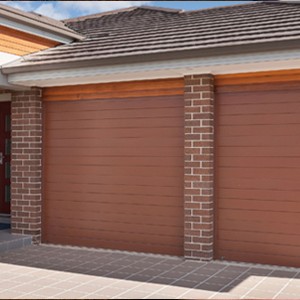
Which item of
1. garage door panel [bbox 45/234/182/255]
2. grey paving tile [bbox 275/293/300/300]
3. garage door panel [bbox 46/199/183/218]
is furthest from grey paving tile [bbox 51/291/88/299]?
garage door panel [bbox 46/199/183/218]

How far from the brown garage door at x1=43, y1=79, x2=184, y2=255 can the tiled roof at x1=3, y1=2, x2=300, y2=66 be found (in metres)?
0.62

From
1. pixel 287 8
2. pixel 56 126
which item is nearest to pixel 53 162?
pixel 56 126

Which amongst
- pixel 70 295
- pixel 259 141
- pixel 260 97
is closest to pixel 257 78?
pixel 260 97

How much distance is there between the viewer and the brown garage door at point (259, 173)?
24.2 ft

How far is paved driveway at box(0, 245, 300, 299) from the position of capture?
6082 millimetres

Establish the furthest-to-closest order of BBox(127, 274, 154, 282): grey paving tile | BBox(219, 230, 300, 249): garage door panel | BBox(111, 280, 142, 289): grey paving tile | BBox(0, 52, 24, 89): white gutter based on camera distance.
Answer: BBox(0, 52, 24, 89): white gutter
BBox(219, 230, 300, 249): garage door panel
BBox(127, 274, 154, 282): grey paving tile
BBox(111, 280, 142, 289): grey paving tile

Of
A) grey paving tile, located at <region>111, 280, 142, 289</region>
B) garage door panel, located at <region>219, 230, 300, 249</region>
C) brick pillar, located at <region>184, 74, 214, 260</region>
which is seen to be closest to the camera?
grey paving tile, located at <region>111, 280, 142, 289</region>

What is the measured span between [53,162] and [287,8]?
191 inches

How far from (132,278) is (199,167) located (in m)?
1.99

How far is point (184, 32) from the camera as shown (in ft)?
27.8

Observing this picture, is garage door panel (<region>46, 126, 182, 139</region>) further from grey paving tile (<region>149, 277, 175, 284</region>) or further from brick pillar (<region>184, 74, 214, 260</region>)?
grey paving tile (<region>149, 277, 175, 284</region>)

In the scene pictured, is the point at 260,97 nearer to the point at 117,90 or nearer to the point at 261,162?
the point at 261,162

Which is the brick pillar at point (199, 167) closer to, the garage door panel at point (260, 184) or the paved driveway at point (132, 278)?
the garage door panel at point (260, 184)

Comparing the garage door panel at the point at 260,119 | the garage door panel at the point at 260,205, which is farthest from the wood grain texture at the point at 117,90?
the garage door panel at the point at 260,205
